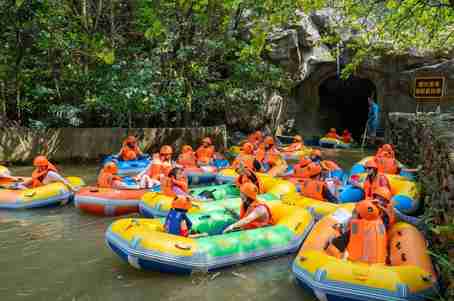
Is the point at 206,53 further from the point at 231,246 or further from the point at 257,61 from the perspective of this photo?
the point at 231,246

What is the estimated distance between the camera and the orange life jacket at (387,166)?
982 cm

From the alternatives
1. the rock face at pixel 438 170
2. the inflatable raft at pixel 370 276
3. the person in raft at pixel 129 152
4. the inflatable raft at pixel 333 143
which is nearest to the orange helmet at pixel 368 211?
the inflatable raft at pixel 370 276

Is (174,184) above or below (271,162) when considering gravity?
above

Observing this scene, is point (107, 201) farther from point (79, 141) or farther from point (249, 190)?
point (79, 141)

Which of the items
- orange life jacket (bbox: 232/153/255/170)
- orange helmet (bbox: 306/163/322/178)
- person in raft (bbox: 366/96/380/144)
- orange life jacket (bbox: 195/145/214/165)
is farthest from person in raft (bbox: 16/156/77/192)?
person in raft (bbox: 366/96/380/144)

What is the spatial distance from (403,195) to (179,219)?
13.7 feet

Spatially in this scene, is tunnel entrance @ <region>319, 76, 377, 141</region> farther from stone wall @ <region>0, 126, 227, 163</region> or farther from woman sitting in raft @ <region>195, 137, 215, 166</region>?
woman sitting in raft @ <region>195, 137, 215, 166</region>

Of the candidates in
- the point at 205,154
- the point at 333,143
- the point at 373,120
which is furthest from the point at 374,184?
the point at 373,120

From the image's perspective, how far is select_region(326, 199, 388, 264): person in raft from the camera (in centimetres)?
506

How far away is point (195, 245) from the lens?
5.54 meters

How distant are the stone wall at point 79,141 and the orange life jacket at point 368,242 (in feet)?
33.3

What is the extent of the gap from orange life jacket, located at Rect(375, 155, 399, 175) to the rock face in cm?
49

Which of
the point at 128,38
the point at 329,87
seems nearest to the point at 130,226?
the point at 128,38

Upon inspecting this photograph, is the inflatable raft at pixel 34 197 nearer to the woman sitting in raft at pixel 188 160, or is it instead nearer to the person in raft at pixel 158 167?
the person in raft at pixel 158 167
